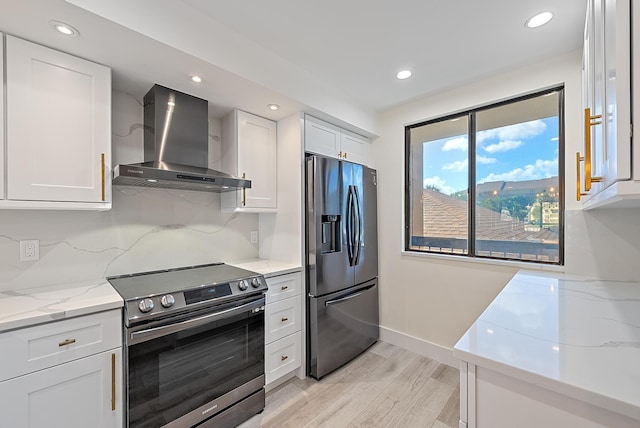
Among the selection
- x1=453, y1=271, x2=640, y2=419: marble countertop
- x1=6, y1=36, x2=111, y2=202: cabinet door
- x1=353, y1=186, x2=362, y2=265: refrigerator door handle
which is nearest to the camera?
x1=453, y1=271, x2=640, y2=419: marble countertop

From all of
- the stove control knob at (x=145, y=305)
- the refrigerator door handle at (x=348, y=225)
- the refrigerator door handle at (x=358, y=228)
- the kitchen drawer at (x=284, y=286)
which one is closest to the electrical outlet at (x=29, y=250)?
the stove control knob at (x=145, y=305)

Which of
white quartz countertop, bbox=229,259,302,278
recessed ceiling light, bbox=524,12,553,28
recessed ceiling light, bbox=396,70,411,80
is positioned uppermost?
recessed ceiling light, bbox=396,70,411,80

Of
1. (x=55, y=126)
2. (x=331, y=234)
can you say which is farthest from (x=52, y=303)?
(x=331, y=234)

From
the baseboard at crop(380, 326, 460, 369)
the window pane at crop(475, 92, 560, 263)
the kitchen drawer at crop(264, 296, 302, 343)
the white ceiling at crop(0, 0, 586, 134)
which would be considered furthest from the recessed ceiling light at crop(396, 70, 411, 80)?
the baseboard at crop(380, 326, 460, 369)

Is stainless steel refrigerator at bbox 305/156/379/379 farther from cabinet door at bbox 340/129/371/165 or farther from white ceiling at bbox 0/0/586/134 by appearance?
white ceiling at bbox 0/0/586/134

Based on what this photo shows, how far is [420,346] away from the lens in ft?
9.12

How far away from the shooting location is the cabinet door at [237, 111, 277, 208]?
2.38 m

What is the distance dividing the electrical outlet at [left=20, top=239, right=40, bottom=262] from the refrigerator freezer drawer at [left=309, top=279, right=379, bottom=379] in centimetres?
185

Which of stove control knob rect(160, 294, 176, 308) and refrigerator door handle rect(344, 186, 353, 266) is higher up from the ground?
refrigerator door handle rect(344, 186, 353, 266)

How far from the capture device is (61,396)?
128 cm

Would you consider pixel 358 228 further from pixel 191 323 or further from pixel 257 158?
pixel 191 323

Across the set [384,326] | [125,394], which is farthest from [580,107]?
[125,394]

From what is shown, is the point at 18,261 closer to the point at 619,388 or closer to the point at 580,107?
the point at 619,388

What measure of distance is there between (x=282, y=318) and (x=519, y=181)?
2297 millimetres
